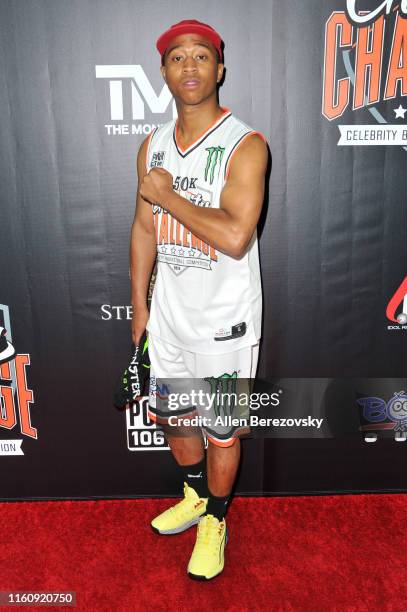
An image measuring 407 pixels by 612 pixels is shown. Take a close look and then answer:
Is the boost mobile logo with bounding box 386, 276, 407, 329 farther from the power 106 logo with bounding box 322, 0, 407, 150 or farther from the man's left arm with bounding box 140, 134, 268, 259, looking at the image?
the man's left arm with bounding box 140, 134, 268, 259

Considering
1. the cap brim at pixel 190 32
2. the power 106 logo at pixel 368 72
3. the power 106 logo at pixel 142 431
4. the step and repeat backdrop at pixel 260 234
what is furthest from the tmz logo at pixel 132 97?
the power 106 logo at pixel 142 431

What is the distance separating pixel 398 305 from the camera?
230 centimetres

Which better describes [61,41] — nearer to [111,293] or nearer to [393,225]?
[111,293]

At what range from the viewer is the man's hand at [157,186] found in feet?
5.69

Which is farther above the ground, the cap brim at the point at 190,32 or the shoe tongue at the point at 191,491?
the cap brim at the point at 190,32

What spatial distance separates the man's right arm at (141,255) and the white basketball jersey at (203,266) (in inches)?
2.8

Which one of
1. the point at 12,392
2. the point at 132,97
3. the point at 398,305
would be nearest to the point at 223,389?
the point at 398,305

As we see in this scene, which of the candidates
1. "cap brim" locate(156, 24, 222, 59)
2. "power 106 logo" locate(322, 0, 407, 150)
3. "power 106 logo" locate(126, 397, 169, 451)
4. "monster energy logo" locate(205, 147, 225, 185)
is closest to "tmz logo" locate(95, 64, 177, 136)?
"cap brim" locate(156, 24, 222, 59)

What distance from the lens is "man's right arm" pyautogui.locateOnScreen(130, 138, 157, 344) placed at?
2.04 metres

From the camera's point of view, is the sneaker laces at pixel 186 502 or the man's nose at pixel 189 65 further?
the sneaker laces at pixel 186 502

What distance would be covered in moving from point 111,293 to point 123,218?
0.33 meters

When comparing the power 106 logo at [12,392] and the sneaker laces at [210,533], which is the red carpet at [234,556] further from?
the power 106 logo at [12,392]

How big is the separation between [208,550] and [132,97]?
1.79 meters

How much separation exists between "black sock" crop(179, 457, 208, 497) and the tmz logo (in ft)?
4.56
